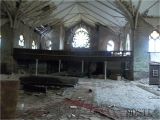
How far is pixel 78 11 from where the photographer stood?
2873 cm

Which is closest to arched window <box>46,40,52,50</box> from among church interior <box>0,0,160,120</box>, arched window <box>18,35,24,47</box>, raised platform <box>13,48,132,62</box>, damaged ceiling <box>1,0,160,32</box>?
church interior <box>0,0,160,120</box>

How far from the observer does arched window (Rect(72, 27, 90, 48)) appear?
34.1 metres

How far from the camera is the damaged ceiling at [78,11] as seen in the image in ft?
64.7

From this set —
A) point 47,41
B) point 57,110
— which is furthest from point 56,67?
point 57,110

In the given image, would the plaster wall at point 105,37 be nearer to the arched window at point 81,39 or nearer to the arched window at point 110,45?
the arched window at point 110,45

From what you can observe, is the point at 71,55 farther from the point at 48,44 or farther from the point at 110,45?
the point at 48,44

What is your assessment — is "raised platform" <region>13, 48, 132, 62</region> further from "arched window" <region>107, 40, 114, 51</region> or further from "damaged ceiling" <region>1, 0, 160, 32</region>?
"arched window" <region>107, 40, 114, 51</region>

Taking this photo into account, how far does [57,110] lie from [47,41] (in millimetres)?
25881

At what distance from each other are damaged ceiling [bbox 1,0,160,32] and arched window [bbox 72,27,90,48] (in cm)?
232

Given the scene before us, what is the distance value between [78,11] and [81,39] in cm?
604

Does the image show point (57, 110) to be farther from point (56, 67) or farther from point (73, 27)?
point (73, 27)

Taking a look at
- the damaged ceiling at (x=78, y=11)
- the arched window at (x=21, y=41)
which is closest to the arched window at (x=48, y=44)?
the damaged ceiling at (x=78, y=11)

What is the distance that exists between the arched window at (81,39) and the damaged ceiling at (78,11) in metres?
2.32

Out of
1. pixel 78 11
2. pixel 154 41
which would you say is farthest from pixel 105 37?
pixel 154 41
